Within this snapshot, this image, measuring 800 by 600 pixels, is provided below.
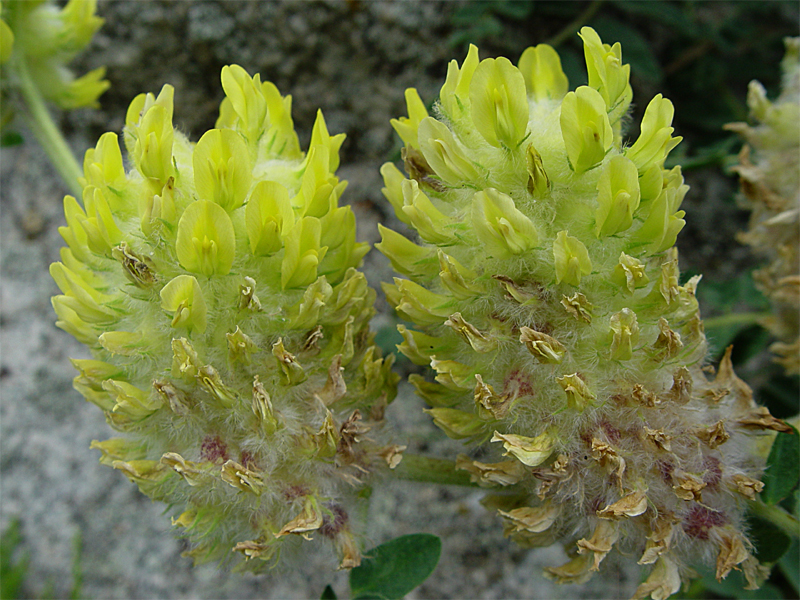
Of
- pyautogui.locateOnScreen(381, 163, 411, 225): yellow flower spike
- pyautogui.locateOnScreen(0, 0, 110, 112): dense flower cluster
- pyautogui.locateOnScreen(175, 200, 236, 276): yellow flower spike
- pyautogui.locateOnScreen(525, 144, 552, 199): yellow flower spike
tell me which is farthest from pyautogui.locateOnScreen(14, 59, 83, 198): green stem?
pyautogui.locateOnScreen(525, 144, 552, 199): yellow flower spike

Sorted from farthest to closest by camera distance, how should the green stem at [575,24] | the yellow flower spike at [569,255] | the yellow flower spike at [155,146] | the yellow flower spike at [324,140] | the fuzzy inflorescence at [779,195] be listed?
the green stem at [575,24], the fuzzy inflorescence at [779,195], the yellow flower spike at [324,140], the yellow flower spike at [155,146], the yellow flower spike at [569,255]

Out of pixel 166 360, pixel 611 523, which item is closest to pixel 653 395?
pixel 611 523

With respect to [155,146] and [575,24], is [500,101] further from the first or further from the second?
[575,24]

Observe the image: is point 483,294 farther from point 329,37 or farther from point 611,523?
point 329,37

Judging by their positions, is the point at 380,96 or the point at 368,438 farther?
the point at 380,96

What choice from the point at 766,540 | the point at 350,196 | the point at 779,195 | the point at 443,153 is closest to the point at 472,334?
the point at 443,153

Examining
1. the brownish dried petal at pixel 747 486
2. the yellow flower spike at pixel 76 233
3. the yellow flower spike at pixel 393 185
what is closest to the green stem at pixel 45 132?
the yellow flower spike at pixel 76 233

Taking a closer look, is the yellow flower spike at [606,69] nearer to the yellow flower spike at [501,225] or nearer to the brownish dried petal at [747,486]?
the yellow flower spike at [501,225]
